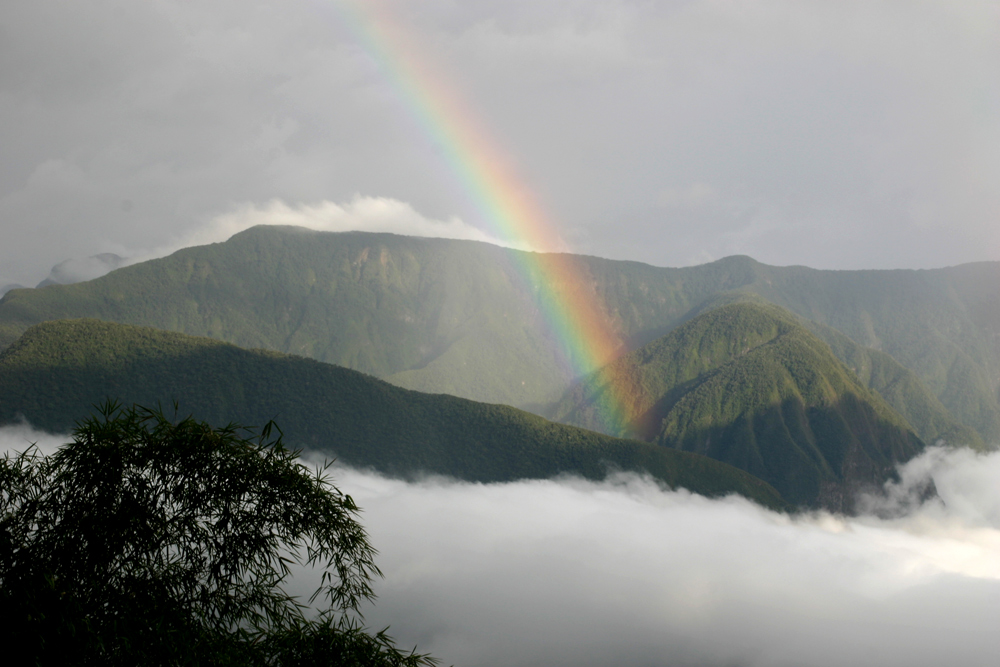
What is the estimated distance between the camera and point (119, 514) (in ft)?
57.4

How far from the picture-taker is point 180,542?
59.4 feet

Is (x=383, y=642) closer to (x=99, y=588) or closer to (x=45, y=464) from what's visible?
(x=99, y=588)

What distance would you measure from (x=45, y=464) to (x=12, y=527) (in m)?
1.60

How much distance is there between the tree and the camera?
16578mm

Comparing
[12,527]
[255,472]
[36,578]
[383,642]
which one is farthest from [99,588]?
[383,642]

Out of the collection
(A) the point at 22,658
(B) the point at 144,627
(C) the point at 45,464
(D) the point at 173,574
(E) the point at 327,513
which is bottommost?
(A) the point at 22,658

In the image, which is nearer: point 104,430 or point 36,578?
point 36,578

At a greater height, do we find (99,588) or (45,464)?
(45,464)

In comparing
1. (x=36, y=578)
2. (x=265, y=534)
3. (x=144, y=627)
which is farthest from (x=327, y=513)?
(x=36, y=578)

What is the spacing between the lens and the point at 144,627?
54.0 ft

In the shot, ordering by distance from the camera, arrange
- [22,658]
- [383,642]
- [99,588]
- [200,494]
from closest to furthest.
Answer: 1. [22,658]
2. [99,588]
3. [200,494]
4. [383,642]

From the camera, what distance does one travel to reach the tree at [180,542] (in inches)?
653

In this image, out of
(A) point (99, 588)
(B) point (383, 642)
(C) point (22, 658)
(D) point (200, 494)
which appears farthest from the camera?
(B) point (383, 642)

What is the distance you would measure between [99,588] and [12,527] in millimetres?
2477
